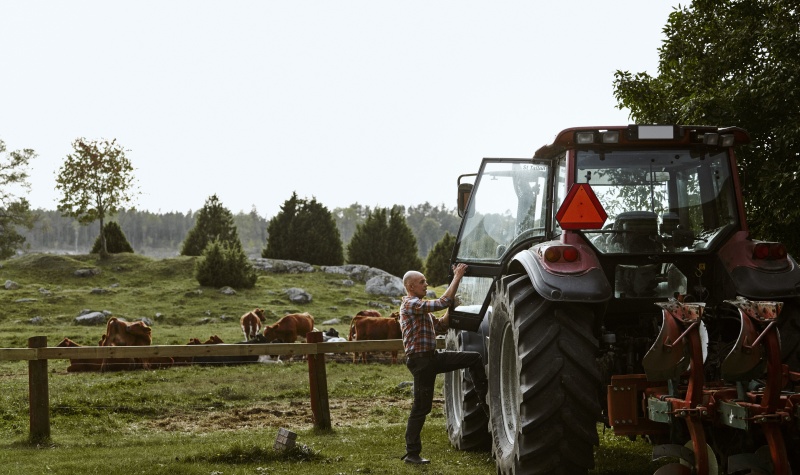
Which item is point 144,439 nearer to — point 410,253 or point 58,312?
point 58,312

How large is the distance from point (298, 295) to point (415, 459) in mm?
34064

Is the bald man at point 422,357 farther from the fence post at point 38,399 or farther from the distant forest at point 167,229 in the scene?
the distant forest at point 167,229

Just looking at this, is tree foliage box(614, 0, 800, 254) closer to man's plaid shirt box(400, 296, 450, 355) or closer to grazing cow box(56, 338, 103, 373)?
man's plaid shirt box(400, 296, 450, 355)

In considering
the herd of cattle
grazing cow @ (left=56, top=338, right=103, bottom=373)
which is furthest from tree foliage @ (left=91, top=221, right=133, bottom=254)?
grazing cow @ (left=56, top=338, right=103, bottom=373)

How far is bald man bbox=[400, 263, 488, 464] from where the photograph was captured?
7656mm

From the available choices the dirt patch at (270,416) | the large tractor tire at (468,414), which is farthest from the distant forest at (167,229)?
the large tractor tire at (468,414)

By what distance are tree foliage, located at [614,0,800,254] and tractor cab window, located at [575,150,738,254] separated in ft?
16.6

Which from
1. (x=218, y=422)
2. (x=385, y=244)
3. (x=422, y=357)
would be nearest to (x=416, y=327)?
(x=422, y=357)

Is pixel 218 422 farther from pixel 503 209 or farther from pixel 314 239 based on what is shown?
pixel 314 239

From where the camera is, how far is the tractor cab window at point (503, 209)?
7.11 meters

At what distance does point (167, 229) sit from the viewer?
172125mm

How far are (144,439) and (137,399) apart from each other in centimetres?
433

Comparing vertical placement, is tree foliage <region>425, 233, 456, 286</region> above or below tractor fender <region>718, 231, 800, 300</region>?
above

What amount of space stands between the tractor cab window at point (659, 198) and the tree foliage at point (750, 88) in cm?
505
